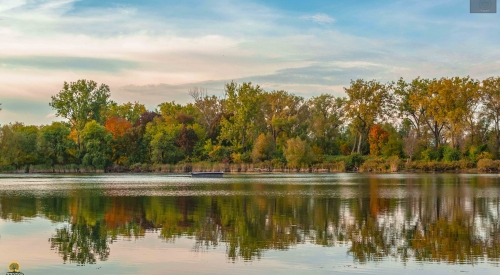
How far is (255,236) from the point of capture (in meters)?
16.1

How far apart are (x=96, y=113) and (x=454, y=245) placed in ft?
288

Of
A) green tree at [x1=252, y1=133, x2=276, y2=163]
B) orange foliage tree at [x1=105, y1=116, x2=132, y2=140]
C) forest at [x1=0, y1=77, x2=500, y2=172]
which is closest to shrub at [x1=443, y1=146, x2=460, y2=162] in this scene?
forest at [x1=0, y1=77, x2=500, y2=172]

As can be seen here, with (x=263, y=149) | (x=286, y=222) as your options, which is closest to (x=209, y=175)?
(x=263, y=149)

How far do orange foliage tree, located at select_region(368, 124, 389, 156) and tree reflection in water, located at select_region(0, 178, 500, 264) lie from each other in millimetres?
49366

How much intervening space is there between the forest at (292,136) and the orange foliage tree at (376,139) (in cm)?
14

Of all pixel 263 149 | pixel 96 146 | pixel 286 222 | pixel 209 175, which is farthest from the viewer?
pixel 96 146

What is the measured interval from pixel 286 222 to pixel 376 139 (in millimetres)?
62462

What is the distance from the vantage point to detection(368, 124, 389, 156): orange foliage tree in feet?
258

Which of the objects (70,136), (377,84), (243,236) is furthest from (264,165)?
(243,236)

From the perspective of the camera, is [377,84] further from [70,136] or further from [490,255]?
[490,255]

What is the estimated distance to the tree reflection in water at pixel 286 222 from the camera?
46.1 ft

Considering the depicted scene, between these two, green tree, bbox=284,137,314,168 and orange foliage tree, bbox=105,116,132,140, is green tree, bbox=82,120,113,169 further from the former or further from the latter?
green tree, bbox=284,137,314,168

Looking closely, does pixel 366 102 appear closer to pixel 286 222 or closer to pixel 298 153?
pixel 298 153

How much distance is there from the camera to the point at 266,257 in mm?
13078
